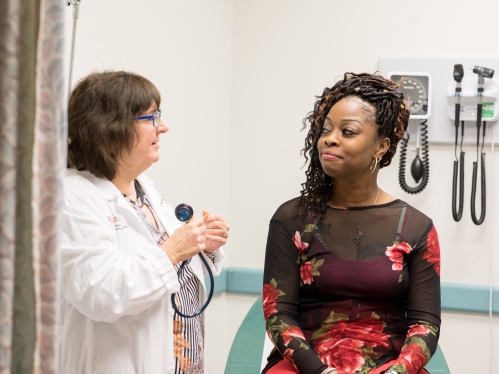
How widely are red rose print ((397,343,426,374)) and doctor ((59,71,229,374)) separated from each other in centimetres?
53

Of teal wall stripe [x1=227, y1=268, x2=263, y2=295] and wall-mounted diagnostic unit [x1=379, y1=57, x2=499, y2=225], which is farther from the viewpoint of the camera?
teal wall stripe [x1=227, y1=268, x2=263, y2=295]

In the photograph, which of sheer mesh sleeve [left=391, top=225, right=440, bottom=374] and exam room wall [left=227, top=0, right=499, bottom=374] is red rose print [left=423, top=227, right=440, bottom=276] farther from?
exam room wall [left=227, top=0, right=499, bottom=374]

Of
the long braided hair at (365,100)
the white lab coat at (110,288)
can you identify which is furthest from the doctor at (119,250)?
the long braided hair at (365,100)

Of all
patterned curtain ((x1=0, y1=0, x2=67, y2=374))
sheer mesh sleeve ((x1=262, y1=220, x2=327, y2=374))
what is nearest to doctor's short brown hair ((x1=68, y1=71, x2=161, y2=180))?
sheer mesh sleeve ((x1=262, y1=220, x2=327, y2=374))

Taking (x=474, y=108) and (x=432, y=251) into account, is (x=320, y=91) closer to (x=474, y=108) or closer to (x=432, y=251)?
(x=474, y=108)

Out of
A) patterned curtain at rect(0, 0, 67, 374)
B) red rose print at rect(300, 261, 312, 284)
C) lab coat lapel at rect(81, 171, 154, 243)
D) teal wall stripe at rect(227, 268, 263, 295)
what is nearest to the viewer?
patterned curtain at rect(0, 0, 67, 374)

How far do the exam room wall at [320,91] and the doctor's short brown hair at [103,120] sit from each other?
4.24 ft

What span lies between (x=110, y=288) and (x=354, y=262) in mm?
615

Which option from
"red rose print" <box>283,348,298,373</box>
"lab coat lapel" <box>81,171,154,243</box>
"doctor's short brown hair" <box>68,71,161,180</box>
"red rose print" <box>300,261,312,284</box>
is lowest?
"red rose print" <box>283,348,298,373</box>

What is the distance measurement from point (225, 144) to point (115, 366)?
154cm

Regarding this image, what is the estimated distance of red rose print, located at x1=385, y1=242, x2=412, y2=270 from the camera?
1.60 meters

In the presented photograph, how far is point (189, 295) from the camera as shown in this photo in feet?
5.41

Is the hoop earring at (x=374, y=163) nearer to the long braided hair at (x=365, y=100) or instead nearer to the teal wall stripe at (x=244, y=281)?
the long braided hair at (x=365, y=100)

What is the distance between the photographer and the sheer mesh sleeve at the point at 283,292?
61.7 inches
